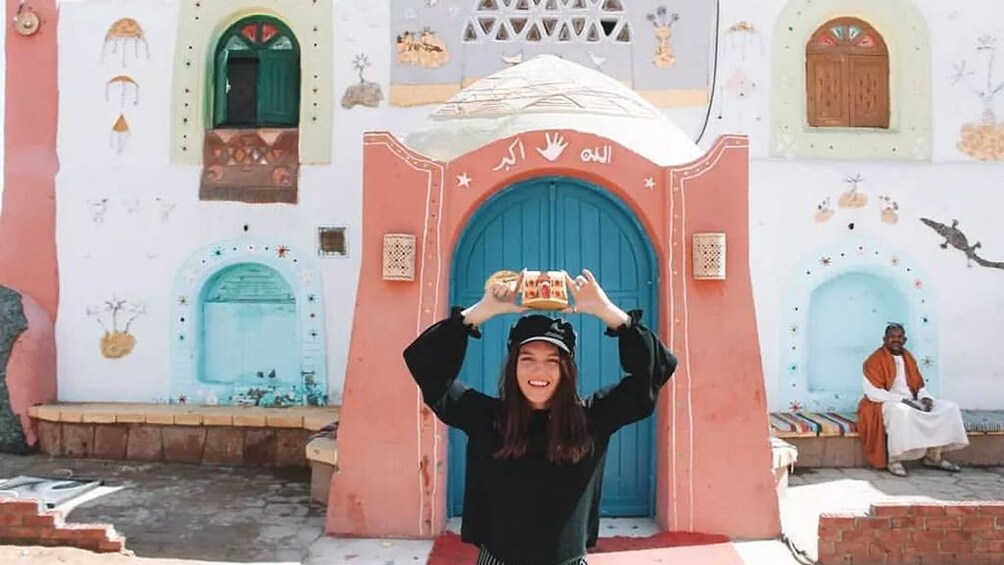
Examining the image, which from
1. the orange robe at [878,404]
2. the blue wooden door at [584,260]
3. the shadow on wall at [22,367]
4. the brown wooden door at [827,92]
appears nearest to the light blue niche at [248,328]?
the shadow on wall at [22,367]

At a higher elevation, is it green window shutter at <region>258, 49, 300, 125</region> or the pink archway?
green window shutter at <region>258, 49, 300, 125</region>

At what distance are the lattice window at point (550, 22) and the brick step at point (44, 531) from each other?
5.49 metres

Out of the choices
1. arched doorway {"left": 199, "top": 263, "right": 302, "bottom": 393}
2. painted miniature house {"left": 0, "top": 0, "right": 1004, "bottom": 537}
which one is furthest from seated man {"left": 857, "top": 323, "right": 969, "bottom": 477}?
arched doorway {"left": 199, "top": 263, "right": 302, "bottom": 393}

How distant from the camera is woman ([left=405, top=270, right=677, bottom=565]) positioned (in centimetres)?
248

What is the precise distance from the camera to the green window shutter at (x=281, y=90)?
8.44m

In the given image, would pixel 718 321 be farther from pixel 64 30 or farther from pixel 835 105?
pixel 64 30

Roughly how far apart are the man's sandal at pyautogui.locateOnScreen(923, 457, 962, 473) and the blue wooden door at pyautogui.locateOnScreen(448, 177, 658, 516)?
332 cm

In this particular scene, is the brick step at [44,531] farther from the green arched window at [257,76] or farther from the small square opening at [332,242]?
the green arched window at [257,76]

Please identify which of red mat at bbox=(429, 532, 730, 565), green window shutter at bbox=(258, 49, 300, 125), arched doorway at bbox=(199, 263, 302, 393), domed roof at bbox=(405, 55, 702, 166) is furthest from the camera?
green window shutter at bbox=(258, 49, 300, 125)

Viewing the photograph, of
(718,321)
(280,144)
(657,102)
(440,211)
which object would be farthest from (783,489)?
(280,144)

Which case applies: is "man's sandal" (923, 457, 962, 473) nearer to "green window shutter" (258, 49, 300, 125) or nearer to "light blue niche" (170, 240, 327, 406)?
"light blue niche" (170, 240, 327, 406)

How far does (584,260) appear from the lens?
568 cm

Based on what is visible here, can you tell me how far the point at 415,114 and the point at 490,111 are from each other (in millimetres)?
2498

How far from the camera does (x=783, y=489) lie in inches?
241
